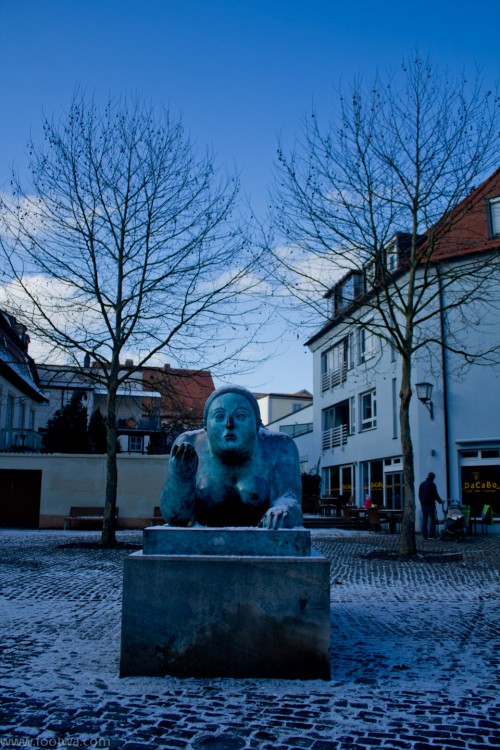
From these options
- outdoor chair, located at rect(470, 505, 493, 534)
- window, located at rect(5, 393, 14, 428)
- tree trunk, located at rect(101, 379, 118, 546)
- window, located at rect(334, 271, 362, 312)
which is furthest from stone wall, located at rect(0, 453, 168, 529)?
outdoor chair, located at rect(470, 505, 493, 534)

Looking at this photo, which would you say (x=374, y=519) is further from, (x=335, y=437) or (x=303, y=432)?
(x=303, y=432)

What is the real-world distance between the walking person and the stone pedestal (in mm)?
13948

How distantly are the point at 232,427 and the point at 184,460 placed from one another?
392mm

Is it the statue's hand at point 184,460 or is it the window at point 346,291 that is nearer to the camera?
the statue's hand at point 184,460

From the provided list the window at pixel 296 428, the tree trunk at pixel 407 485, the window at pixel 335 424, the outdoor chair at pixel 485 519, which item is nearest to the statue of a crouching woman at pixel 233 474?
the tree trunk at pixel 407 485

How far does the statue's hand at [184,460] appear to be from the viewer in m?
4.29

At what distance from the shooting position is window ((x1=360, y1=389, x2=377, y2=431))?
26.2 m

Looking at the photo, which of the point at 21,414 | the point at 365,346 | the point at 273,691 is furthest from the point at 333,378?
the point at 273,691

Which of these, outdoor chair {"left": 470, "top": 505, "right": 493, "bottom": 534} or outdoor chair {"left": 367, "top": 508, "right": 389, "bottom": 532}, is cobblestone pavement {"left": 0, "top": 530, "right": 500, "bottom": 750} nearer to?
outdoor chair {"left": 470, "top": 505, "right": 493, "bottom": 534}

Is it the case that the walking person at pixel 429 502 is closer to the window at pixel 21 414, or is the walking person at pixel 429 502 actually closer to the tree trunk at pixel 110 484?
the tree trunk at pixel 110 484

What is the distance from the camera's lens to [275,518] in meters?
4.18

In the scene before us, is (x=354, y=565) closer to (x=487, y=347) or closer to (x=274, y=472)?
(x=274, y=472)

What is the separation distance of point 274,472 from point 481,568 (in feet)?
24.8

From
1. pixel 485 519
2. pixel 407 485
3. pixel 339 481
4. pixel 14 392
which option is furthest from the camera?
pixel 14 392
